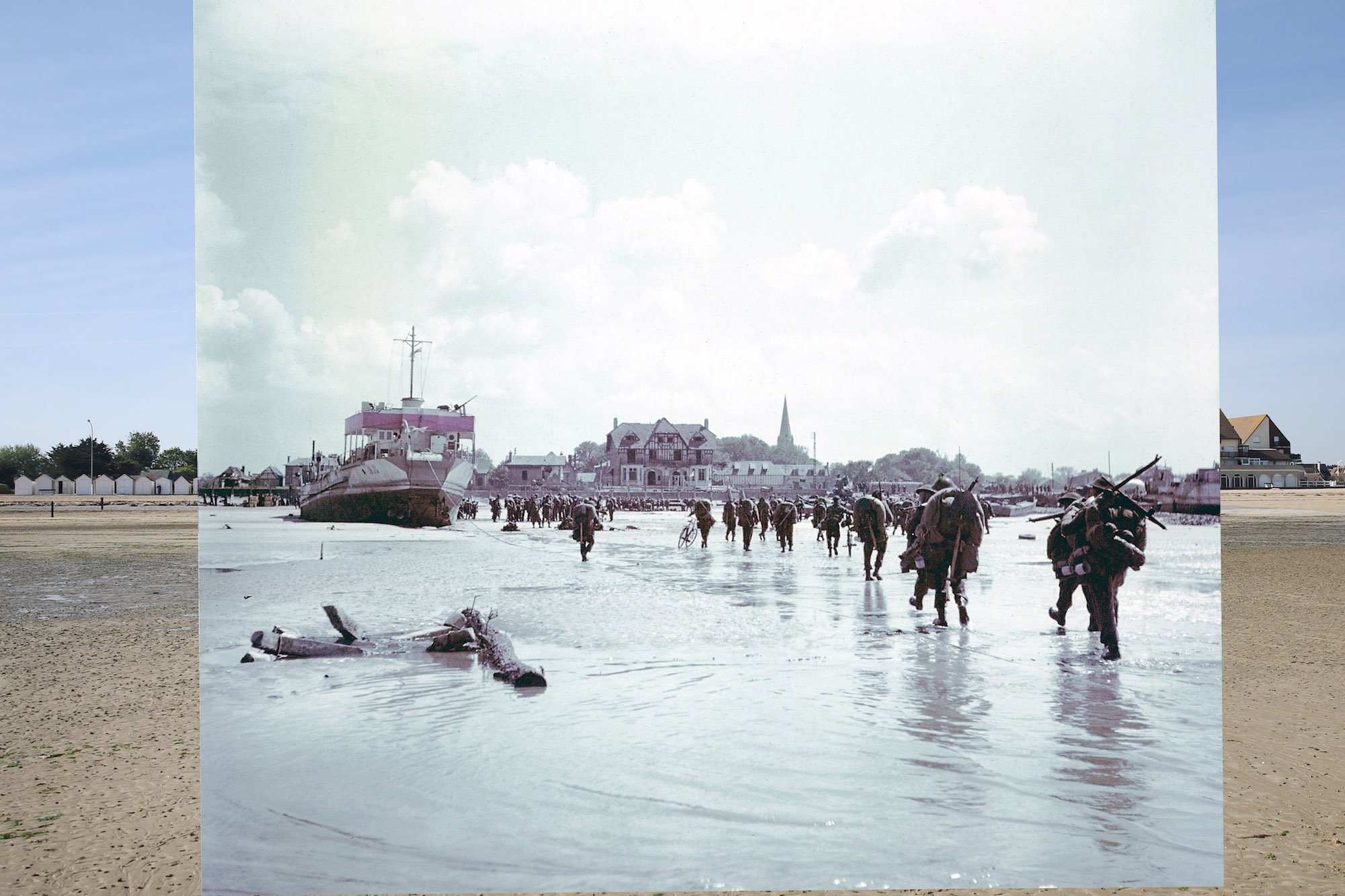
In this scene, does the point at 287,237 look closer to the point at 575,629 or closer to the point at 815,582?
the point at 575,629

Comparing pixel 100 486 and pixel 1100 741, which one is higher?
pixel 100 486

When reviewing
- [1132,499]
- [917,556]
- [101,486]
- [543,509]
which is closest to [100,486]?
[101,486]

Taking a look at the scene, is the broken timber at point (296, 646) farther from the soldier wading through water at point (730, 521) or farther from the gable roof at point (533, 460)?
the soldier wading through water at point (730, 521)

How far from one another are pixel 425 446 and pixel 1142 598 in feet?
13.1

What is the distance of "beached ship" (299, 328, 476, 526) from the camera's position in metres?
5.05

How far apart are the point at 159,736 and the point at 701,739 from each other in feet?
14.4

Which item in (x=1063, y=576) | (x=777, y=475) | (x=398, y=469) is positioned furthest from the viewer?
(x=777, y=475)

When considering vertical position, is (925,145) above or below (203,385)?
above

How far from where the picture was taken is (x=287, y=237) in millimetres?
5016

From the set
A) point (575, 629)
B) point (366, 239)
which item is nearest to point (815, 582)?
point (575, 629)

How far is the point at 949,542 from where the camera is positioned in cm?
586

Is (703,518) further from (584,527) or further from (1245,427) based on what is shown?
(1245,427)

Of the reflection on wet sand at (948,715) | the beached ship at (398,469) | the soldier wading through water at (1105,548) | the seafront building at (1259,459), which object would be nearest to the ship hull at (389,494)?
the beached ship at (398,469)

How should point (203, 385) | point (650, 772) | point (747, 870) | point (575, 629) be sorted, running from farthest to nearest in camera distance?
point (575, 629) < point (203, 385) < point (650, 772) < point (747, 870)
